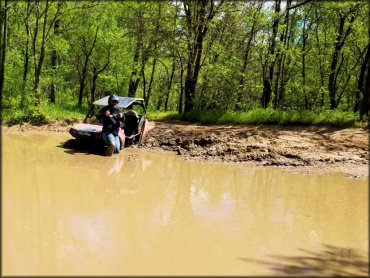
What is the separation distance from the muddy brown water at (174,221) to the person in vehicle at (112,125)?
1.14 meters

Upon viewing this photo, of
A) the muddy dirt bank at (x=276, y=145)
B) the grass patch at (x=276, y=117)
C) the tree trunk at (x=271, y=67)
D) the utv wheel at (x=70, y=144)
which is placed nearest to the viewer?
the muddy dirt bank at (x=276, y=145)

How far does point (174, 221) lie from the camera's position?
175 inches

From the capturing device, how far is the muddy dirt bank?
8.60m

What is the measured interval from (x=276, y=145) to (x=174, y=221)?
6.15m

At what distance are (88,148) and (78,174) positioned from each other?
3.11m

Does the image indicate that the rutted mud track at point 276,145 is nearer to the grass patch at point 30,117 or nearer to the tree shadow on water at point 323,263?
the grass patch at point 30,117

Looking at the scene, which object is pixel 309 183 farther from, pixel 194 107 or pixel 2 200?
pixel 194 107

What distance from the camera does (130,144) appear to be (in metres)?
10.6

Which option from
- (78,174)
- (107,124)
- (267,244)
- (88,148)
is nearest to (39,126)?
(88,148)

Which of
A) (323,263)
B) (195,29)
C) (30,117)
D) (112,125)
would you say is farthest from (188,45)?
(323,263)

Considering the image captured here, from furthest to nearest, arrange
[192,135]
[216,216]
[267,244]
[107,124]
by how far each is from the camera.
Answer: [192,135]
[107,124]
[216,216]
[267,244]

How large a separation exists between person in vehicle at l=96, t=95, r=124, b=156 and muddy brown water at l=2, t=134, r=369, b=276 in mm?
1142

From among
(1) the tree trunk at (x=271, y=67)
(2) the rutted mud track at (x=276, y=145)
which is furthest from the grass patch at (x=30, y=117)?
(1) the tree trunk at (x=271, y=67)

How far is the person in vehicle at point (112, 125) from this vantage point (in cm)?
875
